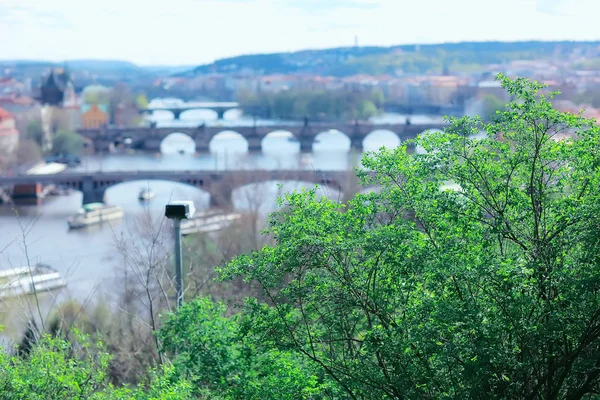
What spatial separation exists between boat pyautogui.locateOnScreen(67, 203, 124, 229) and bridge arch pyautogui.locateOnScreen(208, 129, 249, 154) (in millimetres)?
7137

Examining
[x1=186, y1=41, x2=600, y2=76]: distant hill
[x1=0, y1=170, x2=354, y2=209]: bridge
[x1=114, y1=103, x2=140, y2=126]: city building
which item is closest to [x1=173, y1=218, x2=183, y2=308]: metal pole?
[x1=0, y1=170, x2=354, y2=209]: bridge

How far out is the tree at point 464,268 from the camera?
1818 mm

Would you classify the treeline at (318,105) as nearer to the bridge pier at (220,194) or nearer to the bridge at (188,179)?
the bridge at (188,179)

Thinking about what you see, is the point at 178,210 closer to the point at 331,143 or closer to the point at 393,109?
the point at 331,143

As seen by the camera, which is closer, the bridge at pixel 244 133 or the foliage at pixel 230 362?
the foliage at pixel 230 362

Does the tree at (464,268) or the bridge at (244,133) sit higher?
the tree at (464,268)

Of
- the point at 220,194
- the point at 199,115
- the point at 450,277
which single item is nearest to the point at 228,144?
the point at 220,194

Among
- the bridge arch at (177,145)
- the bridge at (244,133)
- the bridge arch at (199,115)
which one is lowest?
the bridge arch at (199,115)

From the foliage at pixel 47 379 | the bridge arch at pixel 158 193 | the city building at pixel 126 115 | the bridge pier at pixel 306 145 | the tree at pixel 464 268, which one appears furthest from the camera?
the city building at pixel 126 115

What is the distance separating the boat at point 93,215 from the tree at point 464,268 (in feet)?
35.6

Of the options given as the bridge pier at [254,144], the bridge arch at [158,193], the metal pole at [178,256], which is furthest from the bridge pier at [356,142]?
the metal pole at [178,256]

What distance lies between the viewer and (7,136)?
2209 cm

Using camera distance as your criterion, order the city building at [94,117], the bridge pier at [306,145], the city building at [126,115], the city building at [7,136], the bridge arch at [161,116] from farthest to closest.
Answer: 1. the bridge arch at [161,116]
2. the city building at [126,115]
3. the city building at [94,117]
4. the bridge pier at [306,145]
5. the city building at [7,136]

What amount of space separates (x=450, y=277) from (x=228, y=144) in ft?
71.4
